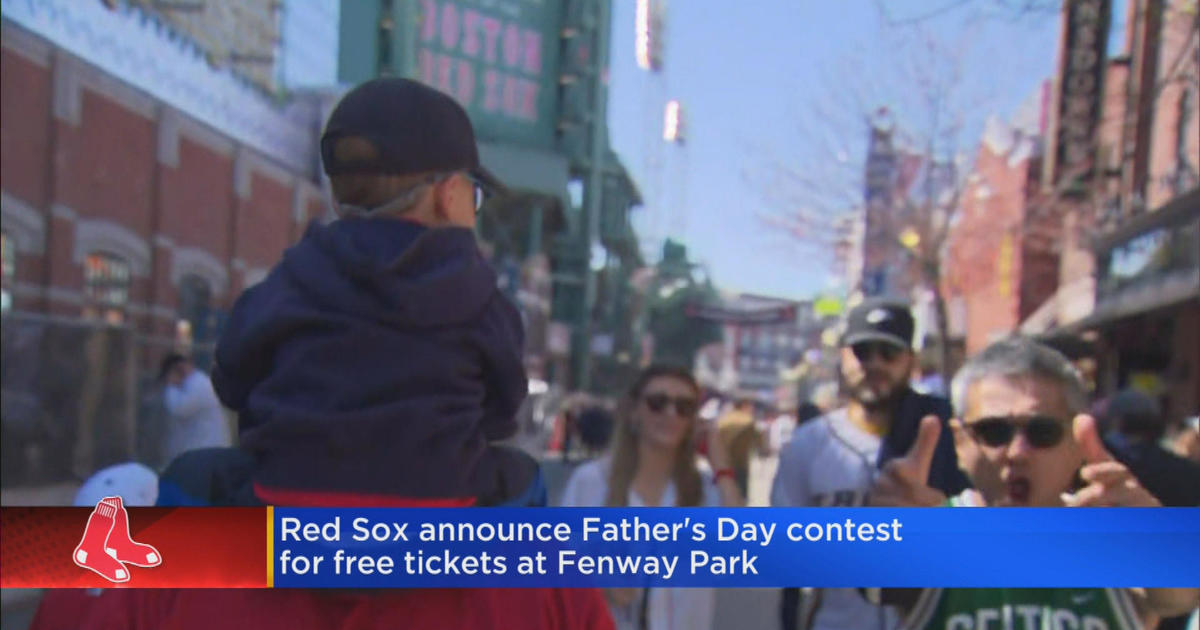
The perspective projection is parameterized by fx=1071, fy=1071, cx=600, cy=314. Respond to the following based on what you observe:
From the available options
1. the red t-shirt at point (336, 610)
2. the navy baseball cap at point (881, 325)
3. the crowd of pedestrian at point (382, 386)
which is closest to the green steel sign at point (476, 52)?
the crowd of pedestrian at point (382, 386)

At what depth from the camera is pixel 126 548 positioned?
53.6 inches

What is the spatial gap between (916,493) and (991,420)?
262 mm

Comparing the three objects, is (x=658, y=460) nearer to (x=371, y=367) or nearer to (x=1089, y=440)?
(x=1089, y=440)

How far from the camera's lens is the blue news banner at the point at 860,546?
1.45 m

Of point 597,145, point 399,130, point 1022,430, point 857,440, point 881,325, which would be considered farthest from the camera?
Answer: point 857,440

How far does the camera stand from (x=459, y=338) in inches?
50.7

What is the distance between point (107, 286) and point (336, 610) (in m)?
11.9

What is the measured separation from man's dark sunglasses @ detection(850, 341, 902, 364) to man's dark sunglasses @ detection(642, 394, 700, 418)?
0.67 m

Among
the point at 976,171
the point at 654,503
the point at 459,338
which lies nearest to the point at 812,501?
the point at 654,503

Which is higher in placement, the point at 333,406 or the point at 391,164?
the point at 391,164

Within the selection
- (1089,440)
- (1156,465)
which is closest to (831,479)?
(1156,465)

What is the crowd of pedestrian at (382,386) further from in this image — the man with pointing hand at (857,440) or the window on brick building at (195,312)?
the window on brick building at (195,312)

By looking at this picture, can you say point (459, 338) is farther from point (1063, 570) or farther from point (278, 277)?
point (1063, 570)

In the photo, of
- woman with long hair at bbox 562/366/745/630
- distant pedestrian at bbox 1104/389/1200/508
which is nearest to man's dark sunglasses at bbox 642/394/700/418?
woman with long hair at bbox 562/366/745/630
